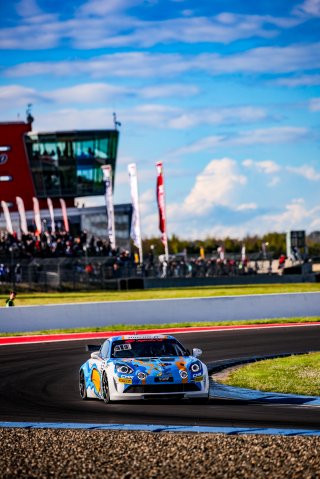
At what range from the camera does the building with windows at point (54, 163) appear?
79.8 meters

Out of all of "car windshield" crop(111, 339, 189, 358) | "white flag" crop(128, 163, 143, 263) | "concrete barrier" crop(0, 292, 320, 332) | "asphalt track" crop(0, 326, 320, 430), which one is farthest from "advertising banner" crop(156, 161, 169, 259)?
"car windshield" crop(111, 339, 189, 358)

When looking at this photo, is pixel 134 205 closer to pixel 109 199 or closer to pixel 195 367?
pixel 109 199

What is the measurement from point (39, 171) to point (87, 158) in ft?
13.2

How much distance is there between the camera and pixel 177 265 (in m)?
58.1

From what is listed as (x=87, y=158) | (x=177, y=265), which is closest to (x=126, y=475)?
(x=177, y=265)

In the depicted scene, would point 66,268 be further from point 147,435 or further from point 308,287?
point 147,435

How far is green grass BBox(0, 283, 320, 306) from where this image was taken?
4333 centimetres

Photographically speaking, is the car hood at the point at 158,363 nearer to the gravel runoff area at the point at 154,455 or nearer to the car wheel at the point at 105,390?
the car wheel at the point at 105,390

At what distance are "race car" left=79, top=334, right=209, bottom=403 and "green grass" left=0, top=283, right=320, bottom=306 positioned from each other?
25.5 m

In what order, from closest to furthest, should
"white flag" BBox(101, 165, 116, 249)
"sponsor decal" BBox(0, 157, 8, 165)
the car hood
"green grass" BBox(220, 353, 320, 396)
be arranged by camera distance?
the car hood → "green grass" BBox(220, 353, 320, 396) → "white flag" BBox(101, 165, 116, 249) → "sponsor decal" BBox(0, 157, 8, 165)

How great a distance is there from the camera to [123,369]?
14.7 metres

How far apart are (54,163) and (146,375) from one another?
6695cm

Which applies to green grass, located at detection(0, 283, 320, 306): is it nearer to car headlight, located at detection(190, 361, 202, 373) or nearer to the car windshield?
the car windshield

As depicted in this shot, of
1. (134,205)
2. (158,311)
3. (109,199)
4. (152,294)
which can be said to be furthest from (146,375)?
(109,199)
